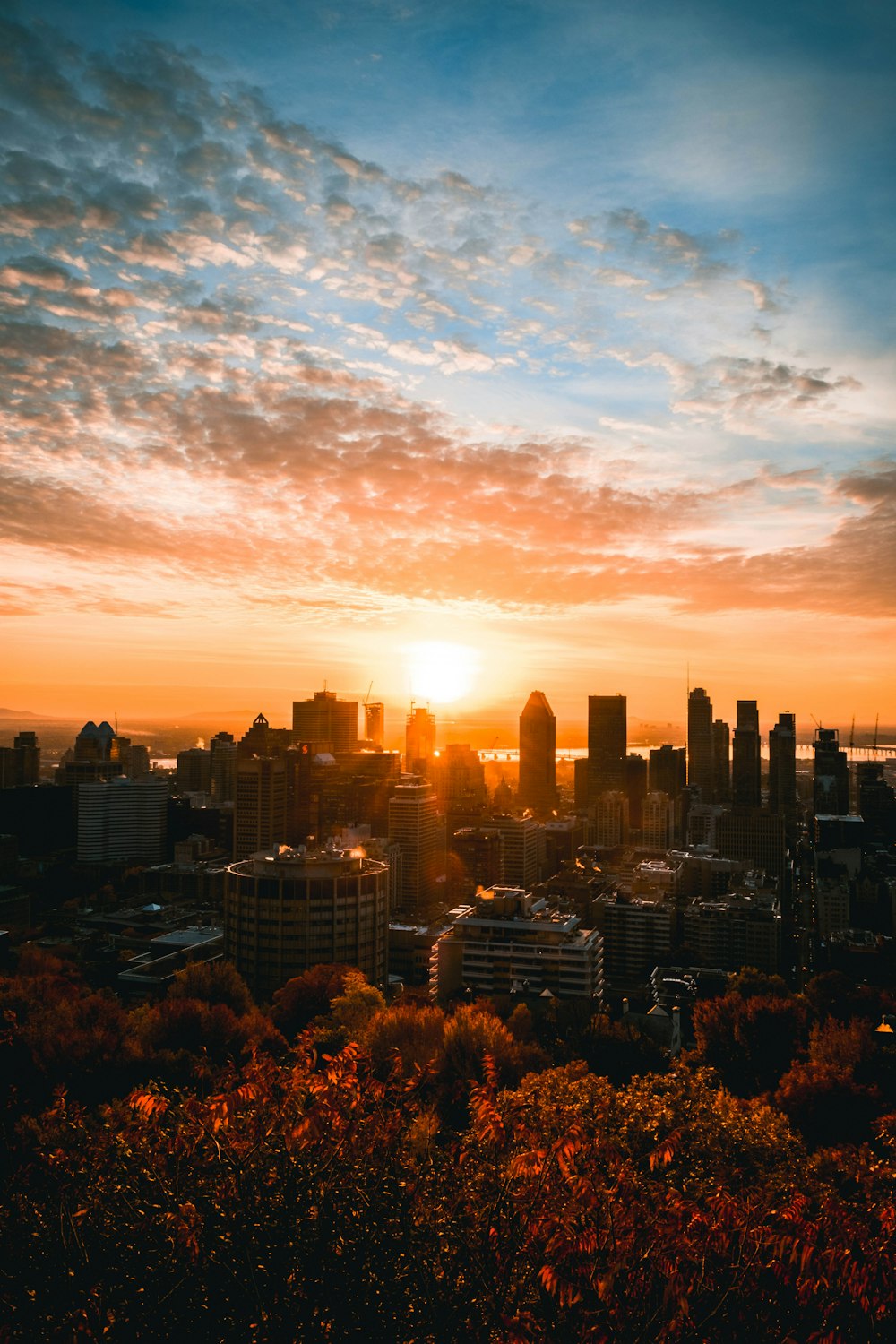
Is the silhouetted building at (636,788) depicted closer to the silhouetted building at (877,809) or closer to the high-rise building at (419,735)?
the silhouetted building at (877,809)

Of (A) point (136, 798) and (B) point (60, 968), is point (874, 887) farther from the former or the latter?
(A) point (136, 798)

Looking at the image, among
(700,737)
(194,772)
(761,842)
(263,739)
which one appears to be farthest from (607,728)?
A: (194,772)

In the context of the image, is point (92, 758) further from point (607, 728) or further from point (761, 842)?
point (761, 842)

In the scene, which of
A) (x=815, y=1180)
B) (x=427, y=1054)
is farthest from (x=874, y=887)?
(x=815, y=1180)

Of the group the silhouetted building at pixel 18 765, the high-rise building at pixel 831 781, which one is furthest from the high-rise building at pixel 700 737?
the silhouetted building at pixel 18 765

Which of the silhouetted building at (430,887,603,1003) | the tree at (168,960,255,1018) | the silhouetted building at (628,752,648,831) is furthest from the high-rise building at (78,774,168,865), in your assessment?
the silhouetted building at (628,752,648,831)

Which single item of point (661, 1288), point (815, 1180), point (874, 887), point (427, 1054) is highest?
point (661, 1288)
